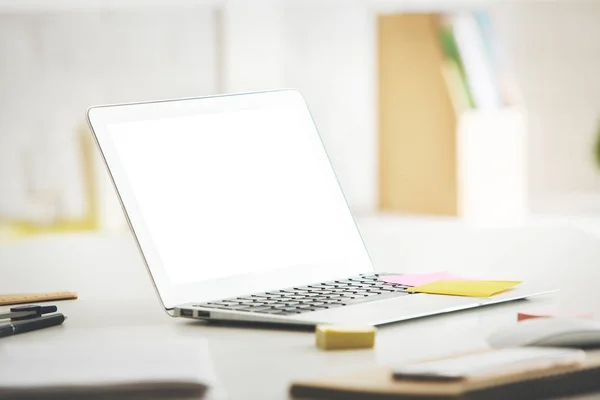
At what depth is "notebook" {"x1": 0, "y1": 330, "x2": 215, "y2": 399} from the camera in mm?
685

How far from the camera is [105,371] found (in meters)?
0.73

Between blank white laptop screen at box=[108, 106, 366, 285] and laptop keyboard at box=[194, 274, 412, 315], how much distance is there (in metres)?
0.05

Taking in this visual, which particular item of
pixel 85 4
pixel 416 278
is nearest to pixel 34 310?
pixel 416 278

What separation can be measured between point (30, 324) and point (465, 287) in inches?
17.9

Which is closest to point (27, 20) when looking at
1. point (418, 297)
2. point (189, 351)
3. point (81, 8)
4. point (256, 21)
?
point (81, 8)

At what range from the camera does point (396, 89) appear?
305cm

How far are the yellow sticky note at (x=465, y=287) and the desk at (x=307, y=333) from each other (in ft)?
0.08

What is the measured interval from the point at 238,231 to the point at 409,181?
188 cm

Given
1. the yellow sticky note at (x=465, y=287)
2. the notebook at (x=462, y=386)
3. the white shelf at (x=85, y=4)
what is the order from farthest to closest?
the white shelf at (x=85, y=4)
the yellow sticky note at (x=465, y=287)
the notebook at (x=462, y=386)

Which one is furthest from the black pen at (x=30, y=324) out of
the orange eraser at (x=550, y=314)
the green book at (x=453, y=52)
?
the green book at (x=453, y=52)

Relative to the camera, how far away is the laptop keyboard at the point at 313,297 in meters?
1.04

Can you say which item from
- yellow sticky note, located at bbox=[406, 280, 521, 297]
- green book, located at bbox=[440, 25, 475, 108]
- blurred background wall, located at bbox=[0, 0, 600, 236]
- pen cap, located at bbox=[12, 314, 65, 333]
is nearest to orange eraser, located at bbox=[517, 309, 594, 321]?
yellow sticky note, located at bbox=[406, 280, 521, 297]

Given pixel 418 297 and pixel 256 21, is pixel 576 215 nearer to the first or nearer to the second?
pixel 256 21

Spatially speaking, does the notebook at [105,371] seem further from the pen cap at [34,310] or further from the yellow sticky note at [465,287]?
the yellow sticky note at [465,287]
